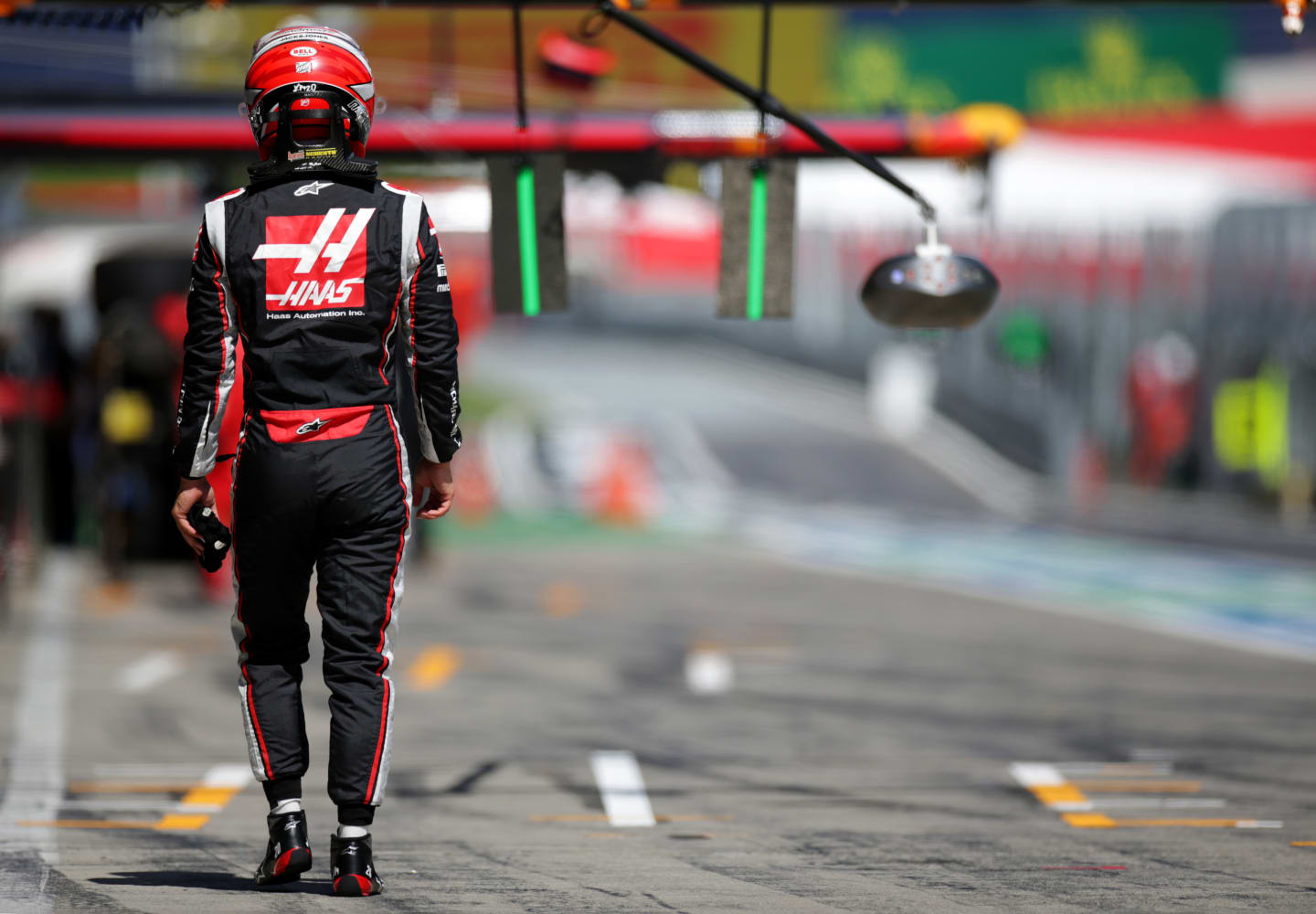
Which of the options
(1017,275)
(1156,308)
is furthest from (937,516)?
(1017,275)

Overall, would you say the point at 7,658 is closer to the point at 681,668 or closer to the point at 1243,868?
the point at 681,668

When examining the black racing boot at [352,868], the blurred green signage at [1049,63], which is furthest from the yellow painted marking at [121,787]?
the blurred green signage at [1049,63]

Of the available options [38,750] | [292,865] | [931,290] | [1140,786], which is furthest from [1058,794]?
[38,750]

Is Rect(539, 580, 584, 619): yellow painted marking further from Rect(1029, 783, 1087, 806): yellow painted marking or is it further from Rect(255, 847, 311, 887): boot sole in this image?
Rect(255, 847, 311, 887): boot sole

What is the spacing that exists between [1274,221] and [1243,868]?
18.1 metres

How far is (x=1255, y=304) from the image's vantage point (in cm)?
2211

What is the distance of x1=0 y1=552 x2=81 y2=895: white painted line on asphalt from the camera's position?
5168mm

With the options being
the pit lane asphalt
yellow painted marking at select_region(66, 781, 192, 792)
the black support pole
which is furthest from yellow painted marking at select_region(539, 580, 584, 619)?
the black support pole

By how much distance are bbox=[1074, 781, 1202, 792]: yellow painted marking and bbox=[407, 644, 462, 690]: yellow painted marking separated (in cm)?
395

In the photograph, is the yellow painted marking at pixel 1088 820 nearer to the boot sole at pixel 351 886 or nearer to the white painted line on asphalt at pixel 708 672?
the boot sole at pixel 351 886

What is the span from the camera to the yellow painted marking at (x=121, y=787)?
6.61 meters

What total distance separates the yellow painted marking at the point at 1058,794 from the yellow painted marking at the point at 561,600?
698 cm

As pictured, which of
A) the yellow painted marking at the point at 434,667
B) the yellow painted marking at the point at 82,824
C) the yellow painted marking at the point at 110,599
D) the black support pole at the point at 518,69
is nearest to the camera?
the yellow painted marking at the point at 82,824

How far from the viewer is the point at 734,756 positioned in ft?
24.6
